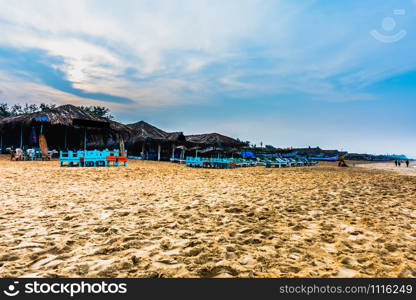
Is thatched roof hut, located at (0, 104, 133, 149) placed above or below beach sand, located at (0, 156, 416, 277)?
above

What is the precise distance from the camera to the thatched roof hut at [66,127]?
18781 mm

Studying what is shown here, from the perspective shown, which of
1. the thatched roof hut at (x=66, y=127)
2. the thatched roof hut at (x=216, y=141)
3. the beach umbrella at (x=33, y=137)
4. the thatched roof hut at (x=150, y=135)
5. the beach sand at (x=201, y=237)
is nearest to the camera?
the beach sand at (x=201, y=237)

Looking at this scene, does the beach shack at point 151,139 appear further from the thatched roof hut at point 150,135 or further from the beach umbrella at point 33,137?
the beach umbrella at point 33,137

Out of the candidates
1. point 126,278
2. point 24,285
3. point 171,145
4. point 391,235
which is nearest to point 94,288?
point 126,278

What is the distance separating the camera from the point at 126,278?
2062mm

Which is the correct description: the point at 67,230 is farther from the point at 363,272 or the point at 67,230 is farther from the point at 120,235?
the point at 363,272

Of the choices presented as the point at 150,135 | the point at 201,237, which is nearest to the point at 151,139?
the point at 150,135

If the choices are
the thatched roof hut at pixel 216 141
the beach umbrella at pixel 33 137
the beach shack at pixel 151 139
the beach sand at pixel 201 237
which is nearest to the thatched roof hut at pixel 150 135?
the beach shack at pixel 151 139

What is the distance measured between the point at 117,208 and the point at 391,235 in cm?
473

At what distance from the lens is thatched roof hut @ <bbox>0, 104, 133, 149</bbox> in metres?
18.8

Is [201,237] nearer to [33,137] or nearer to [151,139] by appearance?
[151,139]

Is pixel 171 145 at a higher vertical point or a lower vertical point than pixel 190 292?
higher

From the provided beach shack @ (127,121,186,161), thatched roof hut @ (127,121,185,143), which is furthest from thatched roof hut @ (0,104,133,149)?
beach shack @ (127,121,186,161)

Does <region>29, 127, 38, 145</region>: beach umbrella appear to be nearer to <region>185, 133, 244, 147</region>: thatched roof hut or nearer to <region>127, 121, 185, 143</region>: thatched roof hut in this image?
<region>127, 121, 185, 143</region>: thatched roof hut
